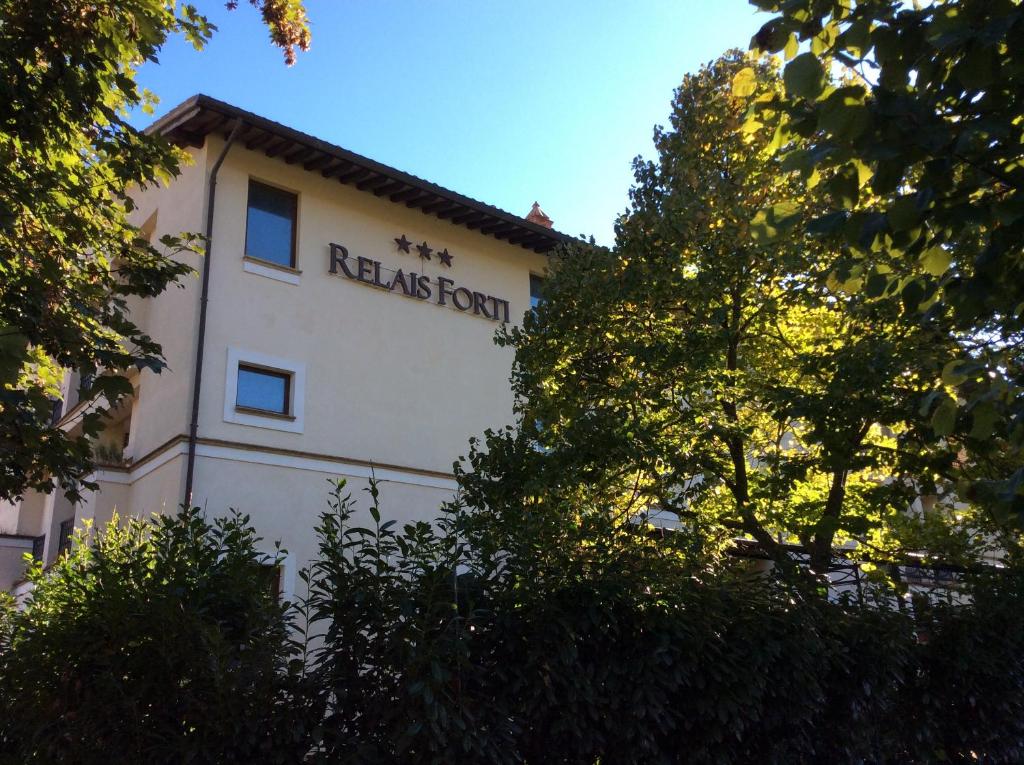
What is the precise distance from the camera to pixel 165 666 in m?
4.66

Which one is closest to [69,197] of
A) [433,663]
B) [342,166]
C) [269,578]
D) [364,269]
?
[269,578]

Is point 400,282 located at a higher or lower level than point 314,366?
higher

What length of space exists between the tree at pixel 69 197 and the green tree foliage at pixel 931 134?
4.84 meters

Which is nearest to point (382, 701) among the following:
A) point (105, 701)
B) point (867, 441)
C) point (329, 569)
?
point (329, 569)

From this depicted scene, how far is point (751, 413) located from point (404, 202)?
9.07 m

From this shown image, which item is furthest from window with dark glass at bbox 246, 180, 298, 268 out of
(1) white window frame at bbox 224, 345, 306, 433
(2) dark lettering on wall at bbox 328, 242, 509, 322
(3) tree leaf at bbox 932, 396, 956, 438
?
(3) tree leaf at bbox 932, 396, 956, 438

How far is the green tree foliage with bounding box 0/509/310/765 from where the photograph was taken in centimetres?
434

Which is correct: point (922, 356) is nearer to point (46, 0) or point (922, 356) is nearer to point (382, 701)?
point (382, 701)

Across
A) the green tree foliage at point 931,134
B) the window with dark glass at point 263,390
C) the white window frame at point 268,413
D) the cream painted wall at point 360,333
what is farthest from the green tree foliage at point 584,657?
the cream painted wall at point 360,333

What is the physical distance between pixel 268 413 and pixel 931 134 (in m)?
11.1

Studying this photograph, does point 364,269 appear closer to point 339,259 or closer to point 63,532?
point 339,259

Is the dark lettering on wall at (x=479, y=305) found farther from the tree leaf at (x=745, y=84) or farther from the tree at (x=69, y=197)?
the tree leaf at (x=745, y=84)

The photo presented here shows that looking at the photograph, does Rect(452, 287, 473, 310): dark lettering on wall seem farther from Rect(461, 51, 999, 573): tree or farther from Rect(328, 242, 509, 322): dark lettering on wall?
Rect(461, 51, 999, 573): tree

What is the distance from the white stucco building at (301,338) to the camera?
12.7 metres
